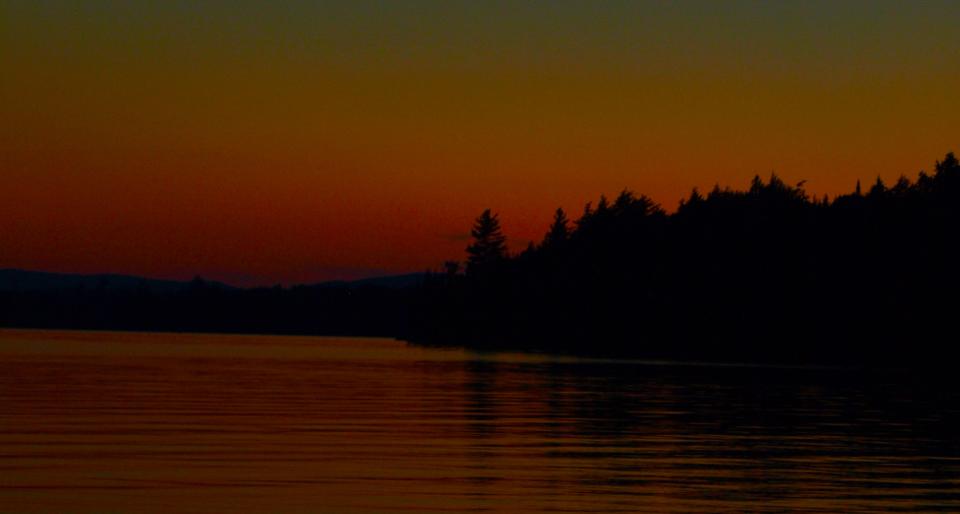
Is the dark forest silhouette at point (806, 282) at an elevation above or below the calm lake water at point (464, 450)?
above

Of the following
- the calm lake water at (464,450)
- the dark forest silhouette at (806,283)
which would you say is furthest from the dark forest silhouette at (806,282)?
the calm lake water at (464,450)

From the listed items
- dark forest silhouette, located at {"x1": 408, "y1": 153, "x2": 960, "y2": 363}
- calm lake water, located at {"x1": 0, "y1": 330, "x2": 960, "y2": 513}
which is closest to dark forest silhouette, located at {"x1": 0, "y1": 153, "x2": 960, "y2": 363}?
dark forest silhouette, located at {"x1": 408, "y1": 153, "x2": 960, "y2": 363}

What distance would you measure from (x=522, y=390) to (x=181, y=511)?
149 ft

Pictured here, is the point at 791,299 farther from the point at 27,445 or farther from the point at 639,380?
the point at 27,445

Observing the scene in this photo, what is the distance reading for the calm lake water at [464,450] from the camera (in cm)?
2622

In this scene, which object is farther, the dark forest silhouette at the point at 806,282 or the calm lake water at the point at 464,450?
the dark forest silhouette at the point at 806,282

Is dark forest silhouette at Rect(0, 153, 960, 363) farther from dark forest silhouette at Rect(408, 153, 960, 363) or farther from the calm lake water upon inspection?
the calm lake water

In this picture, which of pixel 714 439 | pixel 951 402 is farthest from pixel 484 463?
pixel 951 402

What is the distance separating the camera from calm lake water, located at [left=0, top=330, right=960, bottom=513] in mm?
26219

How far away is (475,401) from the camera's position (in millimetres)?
58094

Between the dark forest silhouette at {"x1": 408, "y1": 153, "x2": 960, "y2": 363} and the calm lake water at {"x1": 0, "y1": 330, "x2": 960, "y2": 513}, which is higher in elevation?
the dark forest silhouette at {"x1": 408, "y1": 153, "x2": 960, "y2": 363}

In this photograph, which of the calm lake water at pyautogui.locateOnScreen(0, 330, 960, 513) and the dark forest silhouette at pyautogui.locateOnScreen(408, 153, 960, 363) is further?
the dark forest silhouette at pyautogui.locateOnScreen(408, 153, 960, 363)

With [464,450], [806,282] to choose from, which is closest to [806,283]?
[806,282]

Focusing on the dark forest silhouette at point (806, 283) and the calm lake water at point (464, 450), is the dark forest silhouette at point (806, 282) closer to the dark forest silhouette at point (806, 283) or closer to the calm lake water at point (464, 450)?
the dark forest silhouette at point (806, 283)
